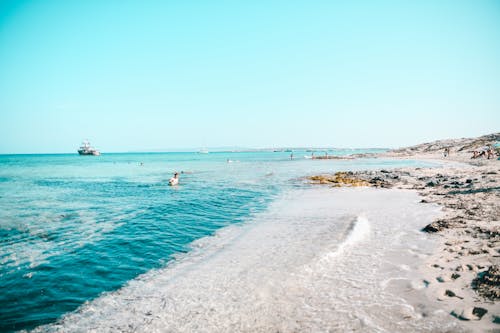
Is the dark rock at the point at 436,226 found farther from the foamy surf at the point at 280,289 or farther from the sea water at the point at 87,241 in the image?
the sea water at the point at 87,241

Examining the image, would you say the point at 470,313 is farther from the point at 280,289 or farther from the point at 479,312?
the point at 280,289

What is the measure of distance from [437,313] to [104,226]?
14959 mm

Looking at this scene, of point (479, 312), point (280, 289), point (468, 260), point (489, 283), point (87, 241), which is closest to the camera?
point (479, 312)

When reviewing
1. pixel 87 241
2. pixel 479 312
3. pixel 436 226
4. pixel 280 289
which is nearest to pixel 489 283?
pixel 479 312

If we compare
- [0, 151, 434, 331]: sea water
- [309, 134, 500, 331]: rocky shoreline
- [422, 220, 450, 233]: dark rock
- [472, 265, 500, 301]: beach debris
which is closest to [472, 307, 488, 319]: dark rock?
[309, 134, 500, 331]: rocky shoreline

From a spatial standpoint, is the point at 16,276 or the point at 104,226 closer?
the point at 16,276

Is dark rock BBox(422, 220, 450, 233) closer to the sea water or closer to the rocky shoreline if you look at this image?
the rocky shoreline

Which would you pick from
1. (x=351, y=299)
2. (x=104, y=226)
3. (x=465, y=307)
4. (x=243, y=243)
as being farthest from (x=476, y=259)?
(x=104, y=226)

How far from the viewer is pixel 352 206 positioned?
1756 centimetres

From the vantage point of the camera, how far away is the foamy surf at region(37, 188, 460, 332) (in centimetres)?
577

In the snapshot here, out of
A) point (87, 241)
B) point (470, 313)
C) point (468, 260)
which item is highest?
point (468, 260)

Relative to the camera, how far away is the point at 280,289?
284 inches

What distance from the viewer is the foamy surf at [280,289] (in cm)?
577

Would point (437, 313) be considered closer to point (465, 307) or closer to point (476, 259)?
point (465, 307)
